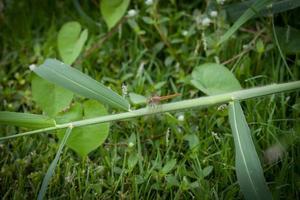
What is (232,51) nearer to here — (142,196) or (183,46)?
(183,46)

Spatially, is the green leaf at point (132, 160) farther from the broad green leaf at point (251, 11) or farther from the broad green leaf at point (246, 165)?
the broad green leaf at point (251, 11)

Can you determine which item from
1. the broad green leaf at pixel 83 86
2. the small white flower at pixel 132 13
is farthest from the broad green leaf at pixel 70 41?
the broad green leaf at pixel 83 86

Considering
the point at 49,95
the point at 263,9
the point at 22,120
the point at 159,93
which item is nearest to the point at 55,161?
the point at 22,120

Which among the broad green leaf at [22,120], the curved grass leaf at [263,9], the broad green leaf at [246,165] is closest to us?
the broad green leaf at [246,165]

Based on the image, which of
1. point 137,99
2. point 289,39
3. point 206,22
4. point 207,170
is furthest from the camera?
point 206,22

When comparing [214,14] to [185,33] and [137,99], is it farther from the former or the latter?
[137,99]

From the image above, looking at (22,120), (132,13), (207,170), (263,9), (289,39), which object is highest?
(132,13)

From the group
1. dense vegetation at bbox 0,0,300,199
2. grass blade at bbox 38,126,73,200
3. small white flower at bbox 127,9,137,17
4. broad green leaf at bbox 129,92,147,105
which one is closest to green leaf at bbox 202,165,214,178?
dense vegetation at bbox 0,0,300,199
